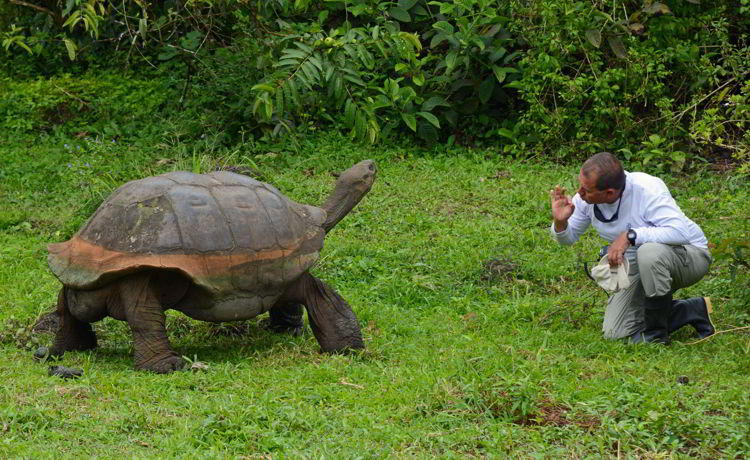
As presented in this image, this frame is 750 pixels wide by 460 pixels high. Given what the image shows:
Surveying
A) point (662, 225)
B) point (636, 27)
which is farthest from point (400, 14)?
point (662, 225)

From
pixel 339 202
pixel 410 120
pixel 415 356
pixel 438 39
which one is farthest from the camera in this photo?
pixel 438 39

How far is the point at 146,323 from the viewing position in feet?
16.1

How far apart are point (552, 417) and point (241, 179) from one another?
85.6 inches

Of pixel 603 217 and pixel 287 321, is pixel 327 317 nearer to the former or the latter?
pixel 287 321

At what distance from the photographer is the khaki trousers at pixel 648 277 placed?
5238mm

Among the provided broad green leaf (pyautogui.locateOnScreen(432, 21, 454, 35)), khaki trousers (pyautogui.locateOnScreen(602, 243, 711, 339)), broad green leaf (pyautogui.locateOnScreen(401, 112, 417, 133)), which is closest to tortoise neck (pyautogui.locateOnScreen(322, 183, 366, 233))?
khaki trousers (pyautogui.locateOnScreen(602, 243, 711, 339))

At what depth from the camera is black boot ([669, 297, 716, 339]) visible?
5484 millimetres

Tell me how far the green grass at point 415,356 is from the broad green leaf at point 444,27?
4.41ft

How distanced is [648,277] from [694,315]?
0.46 metres

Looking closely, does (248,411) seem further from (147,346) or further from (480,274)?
(480,274)

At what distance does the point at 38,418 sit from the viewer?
4008 mm

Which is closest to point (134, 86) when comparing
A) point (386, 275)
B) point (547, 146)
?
point (547, 146)

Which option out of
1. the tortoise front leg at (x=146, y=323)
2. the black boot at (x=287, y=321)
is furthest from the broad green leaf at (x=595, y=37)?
the tortoise front leg at (x=146, y=323)

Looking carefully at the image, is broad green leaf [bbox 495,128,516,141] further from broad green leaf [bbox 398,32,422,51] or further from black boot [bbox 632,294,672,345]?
black boot [bbox 632,294,672,345]
